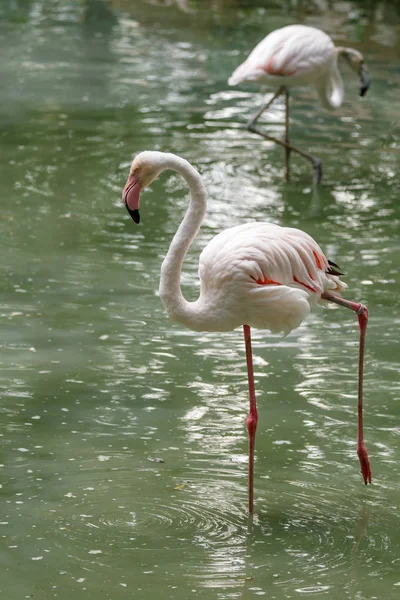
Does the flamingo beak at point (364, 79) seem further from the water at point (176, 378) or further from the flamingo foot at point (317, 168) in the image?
the flamingo foot at point (317, 168)

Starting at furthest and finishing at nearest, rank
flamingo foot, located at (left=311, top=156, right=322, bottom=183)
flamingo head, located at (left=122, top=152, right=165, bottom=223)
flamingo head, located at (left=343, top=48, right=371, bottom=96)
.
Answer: flamingo head, located at (left=343, top=48, right=371, bottom=96) < flamingo foot, located at (left=311, top=156, right=322, bottom=183) < flamingo head, located at (left=122, top=152, right=165, bottom=223)

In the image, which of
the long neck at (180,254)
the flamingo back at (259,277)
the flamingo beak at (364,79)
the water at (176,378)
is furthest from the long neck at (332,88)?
the long neck at (180,254)

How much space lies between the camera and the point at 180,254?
4465mm

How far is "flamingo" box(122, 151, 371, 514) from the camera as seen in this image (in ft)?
14.6

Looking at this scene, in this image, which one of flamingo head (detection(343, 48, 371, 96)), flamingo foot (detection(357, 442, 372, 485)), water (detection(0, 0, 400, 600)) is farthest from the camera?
flamingo head (detection(343, 48, 371, 96))

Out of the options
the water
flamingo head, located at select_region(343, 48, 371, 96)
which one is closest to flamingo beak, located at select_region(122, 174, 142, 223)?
the water

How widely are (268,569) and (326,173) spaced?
628cm

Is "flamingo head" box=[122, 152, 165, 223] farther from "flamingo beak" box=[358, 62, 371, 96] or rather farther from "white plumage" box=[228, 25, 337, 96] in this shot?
"flamingo beak" box=[358, 62, 371, 96]

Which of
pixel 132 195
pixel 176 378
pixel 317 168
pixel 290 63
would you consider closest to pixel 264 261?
pixel 132 195

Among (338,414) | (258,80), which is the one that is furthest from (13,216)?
(338,414)

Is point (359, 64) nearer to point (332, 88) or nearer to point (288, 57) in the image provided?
point (332, 88)

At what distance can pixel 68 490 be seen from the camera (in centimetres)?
475

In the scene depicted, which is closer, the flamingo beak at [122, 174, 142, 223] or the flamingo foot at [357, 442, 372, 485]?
the flamingo beak at [122, 174, 142, 223]

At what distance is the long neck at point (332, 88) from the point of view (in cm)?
1030
